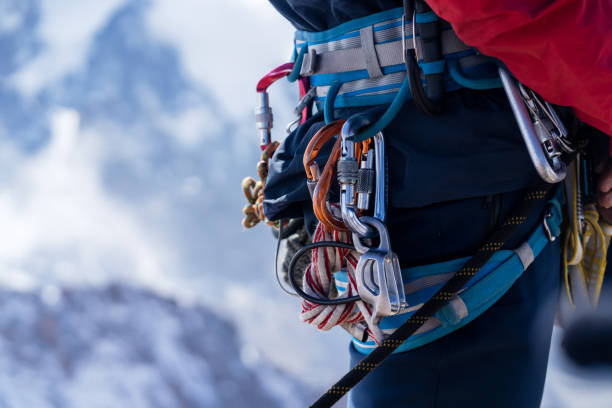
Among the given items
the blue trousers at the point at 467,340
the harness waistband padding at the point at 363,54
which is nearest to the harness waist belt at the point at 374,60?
the harness waistband padding at the point at 363,54

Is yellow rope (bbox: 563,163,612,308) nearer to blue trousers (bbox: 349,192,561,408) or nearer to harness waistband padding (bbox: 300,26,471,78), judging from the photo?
blue trousers (bbox: 349,192,561,408)

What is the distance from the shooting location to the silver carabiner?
0.68m

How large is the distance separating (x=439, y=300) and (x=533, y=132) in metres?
0.23

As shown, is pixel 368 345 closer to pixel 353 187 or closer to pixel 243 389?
pixel 353 187

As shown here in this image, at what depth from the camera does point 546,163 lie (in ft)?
2.23

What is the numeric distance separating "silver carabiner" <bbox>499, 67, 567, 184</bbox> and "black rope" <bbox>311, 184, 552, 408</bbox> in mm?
63

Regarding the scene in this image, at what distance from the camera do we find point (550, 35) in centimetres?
60

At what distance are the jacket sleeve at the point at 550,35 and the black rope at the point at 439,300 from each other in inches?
6.6

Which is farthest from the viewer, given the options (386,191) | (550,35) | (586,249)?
(586,249)

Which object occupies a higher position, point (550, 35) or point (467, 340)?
point (550, 35)

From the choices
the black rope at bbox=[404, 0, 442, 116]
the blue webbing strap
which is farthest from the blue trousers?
the black rope at bbox=[404, 0, 442, 116]

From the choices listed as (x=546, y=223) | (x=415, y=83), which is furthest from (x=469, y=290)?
(x=415, y=83)

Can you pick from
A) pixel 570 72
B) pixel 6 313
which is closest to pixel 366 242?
pixel 570 72

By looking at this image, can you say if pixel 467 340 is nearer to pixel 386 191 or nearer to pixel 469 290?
pixel 469 290
